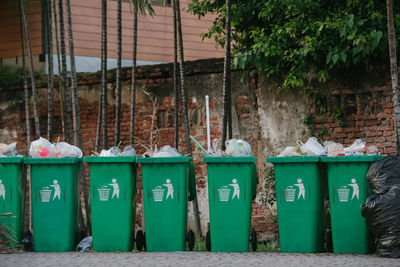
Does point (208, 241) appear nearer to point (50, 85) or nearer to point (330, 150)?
point (330, 150)

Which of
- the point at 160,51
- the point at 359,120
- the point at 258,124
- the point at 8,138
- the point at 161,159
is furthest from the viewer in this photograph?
the point at 160,51

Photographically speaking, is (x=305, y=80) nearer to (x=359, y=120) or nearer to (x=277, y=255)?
(x=359, y=120)

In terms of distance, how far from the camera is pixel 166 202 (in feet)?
21.7

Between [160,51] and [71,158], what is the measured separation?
21.5ft

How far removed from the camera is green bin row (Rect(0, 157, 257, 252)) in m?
6.55

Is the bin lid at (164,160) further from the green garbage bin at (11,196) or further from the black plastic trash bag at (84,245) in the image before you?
the green garbage bin at (11,196)

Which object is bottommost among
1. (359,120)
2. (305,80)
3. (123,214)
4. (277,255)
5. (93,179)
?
(277,255)

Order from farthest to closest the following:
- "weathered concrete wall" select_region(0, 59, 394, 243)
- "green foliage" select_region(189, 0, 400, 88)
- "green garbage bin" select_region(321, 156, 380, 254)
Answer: "weathered concrete wall" select_region(0, 59, 394, 243) < "green foliage" select_region(189, 0, 400, 88) < "green garbage bin" select_region(321, 156, 380, 254)

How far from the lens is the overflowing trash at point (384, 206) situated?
232 inches

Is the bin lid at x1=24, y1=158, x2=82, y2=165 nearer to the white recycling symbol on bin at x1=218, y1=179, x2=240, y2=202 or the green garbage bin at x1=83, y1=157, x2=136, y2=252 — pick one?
the green garbage bin at x1=83, y1=157, x2=136, y2=252

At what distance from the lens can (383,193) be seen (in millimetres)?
6043

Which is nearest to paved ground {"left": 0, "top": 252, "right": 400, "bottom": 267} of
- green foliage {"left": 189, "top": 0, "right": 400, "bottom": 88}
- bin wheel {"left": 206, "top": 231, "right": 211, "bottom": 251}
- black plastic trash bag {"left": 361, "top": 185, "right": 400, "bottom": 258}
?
black plastic trash bag {"left": 361, "top": 185, "right": 400, "bottom": 258}

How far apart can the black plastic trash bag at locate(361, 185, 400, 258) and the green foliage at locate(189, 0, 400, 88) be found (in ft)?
9.13

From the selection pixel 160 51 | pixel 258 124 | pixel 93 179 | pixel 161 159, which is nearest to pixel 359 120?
pixel 258 124
